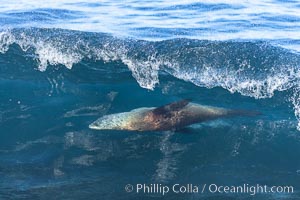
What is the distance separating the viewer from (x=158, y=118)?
24.8ft

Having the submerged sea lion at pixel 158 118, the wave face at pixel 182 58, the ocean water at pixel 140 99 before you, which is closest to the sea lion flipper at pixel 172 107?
the submerged sea lion at pixel 158 118

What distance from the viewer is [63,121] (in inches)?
330

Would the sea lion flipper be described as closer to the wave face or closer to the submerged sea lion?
the submerged sea lion

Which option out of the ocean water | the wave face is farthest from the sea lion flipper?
the wave face

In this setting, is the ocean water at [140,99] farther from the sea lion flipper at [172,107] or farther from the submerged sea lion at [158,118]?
the sea lion flipper at [172,107]

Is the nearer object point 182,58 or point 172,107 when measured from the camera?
point 172,107

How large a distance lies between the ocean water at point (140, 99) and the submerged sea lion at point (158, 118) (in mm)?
188

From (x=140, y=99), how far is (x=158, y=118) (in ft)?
5.95

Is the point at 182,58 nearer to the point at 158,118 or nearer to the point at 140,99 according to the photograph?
the point at 140,99

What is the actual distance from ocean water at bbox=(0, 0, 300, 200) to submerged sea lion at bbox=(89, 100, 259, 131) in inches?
7.4

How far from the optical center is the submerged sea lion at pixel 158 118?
750 cm

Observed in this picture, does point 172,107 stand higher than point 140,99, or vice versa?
point 172,107

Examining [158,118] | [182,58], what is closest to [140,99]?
[182,58]

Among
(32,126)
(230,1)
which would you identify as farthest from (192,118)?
(230,1)
